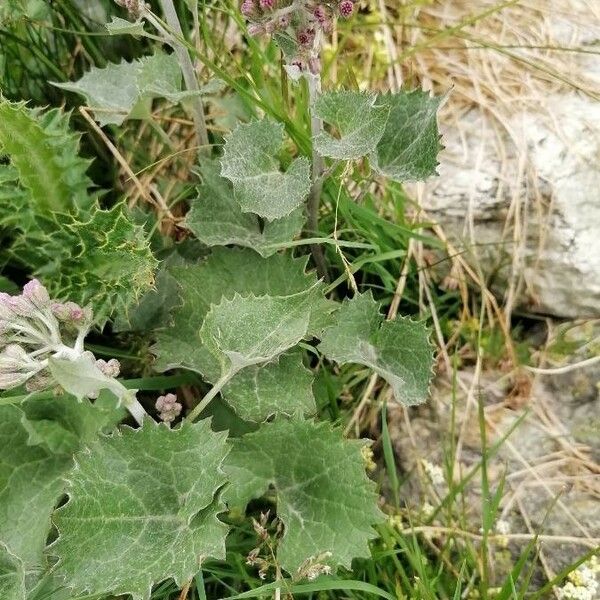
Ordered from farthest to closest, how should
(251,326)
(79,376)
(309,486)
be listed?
(309,486), (251,326), (79,376)

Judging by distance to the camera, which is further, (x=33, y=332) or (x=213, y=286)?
(x=213, y=286)

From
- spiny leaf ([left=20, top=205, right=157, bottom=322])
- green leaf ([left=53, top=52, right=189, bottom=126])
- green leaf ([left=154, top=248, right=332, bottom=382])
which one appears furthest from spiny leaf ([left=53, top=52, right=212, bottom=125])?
green leaf ([left=154, top=248, right=332, bottom=382])

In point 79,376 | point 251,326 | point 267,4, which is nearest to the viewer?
point 79,376

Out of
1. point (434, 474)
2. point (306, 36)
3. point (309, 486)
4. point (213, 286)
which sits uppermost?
point (306, 36)

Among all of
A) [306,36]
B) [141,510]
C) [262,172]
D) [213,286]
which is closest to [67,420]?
[141,510]

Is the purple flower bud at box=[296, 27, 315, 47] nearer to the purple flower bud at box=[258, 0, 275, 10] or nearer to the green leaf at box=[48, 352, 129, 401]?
the purple flower bud at box=[258, 0, 275, 10]

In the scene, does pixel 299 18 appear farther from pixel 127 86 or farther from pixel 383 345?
pixel 383 345

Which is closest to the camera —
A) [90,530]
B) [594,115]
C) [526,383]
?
[90,530]

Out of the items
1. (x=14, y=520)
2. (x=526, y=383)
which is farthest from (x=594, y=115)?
(x=14, y=520)

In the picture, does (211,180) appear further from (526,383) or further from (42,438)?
(526,383)
